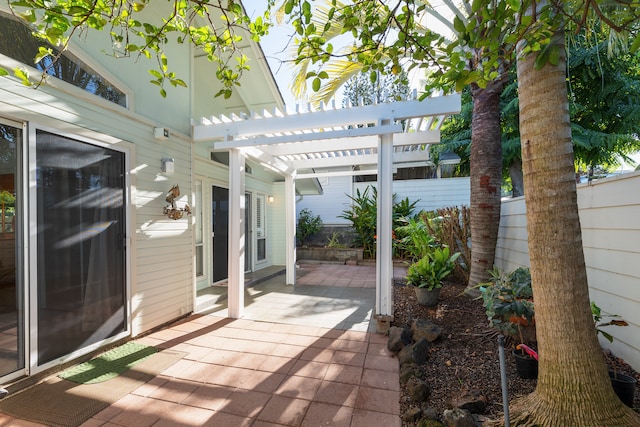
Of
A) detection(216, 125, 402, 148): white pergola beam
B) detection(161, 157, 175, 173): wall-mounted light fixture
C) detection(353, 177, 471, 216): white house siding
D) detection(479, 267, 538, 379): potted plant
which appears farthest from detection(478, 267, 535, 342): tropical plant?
detection(353, 177, 471, 216): white house siding

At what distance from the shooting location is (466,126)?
1040 centimetres

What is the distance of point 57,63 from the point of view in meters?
2.90

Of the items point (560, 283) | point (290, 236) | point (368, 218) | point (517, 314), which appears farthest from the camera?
point (368, 218)

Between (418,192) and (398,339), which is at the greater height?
(418,192)

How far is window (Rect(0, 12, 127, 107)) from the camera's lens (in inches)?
100

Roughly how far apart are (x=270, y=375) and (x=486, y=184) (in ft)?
12.7

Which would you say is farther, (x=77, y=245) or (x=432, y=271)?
(x=432, y=271)

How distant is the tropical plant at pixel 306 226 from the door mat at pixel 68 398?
25.4 feet

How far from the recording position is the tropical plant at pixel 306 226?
10562 millimetres

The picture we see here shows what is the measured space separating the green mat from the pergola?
1.32 meters

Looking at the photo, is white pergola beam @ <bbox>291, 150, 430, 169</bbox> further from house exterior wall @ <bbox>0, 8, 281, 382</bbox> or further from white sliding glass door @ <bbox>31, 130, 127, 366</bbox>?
white sliding glass door @ <bbox>31, 130, 127, 366</bbox>

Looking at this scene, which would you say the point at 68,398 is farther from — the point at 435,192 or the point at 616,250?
the point at 435,192

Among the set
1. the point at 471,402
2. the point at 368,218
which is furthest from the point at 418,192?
the point at 471,402

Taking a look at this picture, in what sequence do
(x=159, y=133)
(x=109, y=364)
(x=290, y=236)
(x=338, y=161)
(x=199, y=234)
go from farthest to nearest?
(x=290, y=236) → (x=338, y=161) → (x=199, y=234) → (x=159, y=133) → (x=109, y=364)
